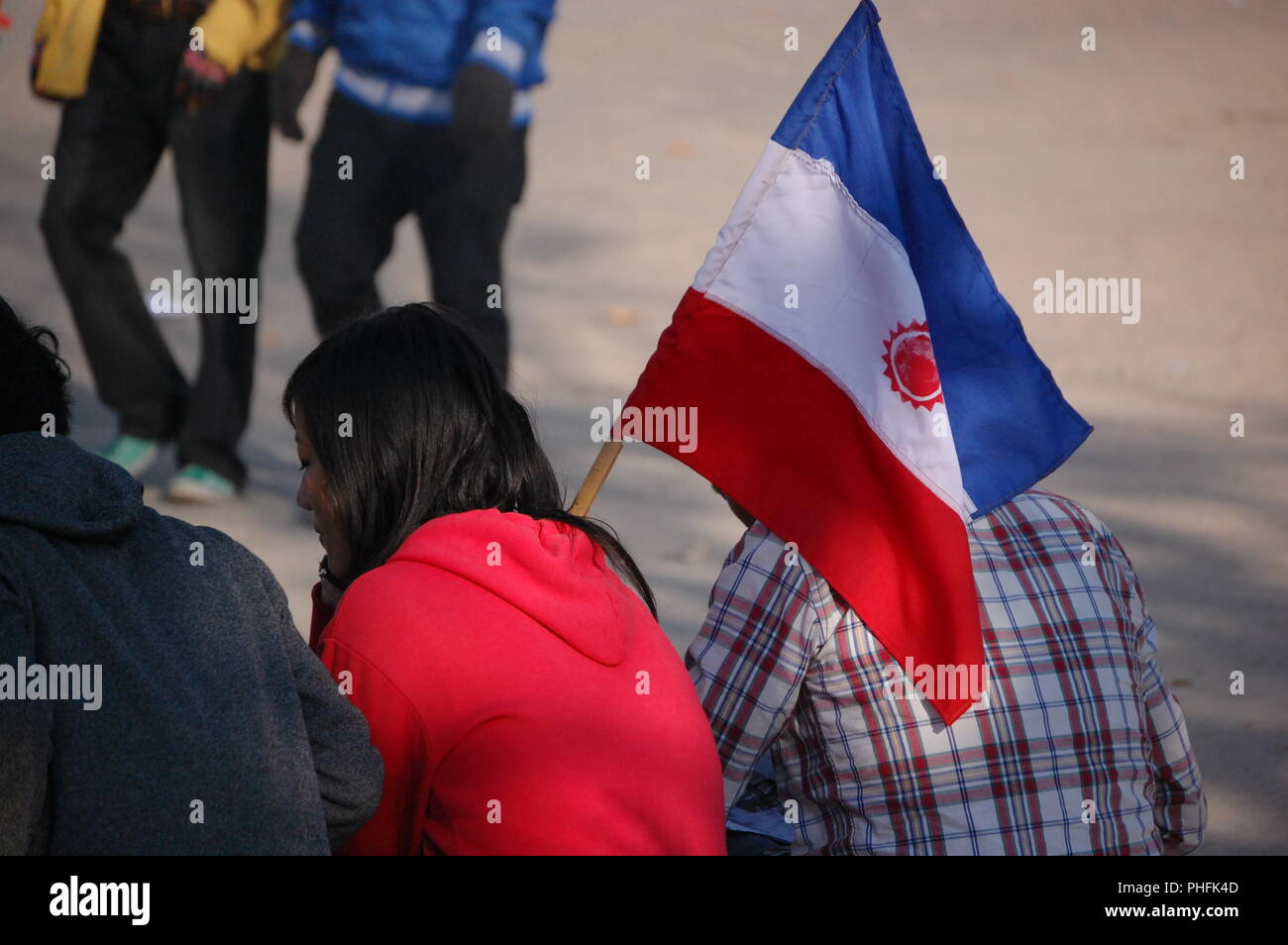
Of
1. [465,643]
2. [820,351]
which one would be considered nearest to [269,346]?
[820,351]

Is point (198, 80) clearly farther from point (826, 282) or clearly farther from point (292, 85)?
point (826, 282)

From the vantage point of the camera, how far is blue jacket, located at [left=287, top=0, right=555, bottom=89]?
480 centimetres

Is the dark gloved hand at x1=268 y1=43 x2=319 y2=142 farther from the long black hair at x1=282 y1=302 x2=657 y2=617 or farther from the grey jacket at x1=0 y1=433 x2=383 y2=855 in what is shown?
the grey jacket at x1=0 y1=433 x2=383 y2=855

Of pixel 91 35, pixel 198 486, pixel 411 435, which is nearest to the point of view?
pixel 411 435

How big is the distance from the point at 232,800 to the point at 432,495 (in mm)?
579

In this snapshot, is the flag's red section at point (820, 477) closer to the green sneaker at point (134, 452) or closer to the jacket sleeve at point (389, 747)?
the jacket sleeve at point (389, 747)

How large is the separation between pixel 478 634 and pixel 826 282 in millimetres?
895

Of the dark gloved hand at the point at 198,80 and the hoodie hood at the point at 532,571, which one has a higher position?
the dark gloved hand at the point at 198,80

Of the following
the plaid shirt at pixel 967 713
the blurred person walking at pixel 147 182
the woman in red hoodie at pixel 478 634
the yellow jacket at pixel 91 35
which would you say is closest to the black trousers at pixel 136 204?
the blurred person walking at pixel 147 182

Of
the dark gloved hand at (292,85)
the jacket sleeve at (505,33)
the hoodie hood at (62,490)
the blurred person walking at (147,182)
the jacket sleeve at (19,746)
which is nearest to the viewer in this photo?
the jacket sleeve at (19,746)

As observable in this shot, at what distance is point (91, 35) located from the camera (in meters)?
5.06

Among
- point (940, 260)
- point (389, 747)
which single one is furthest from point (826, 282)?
point (389, 747)

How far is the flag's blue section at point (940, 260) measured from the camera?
101 inches
